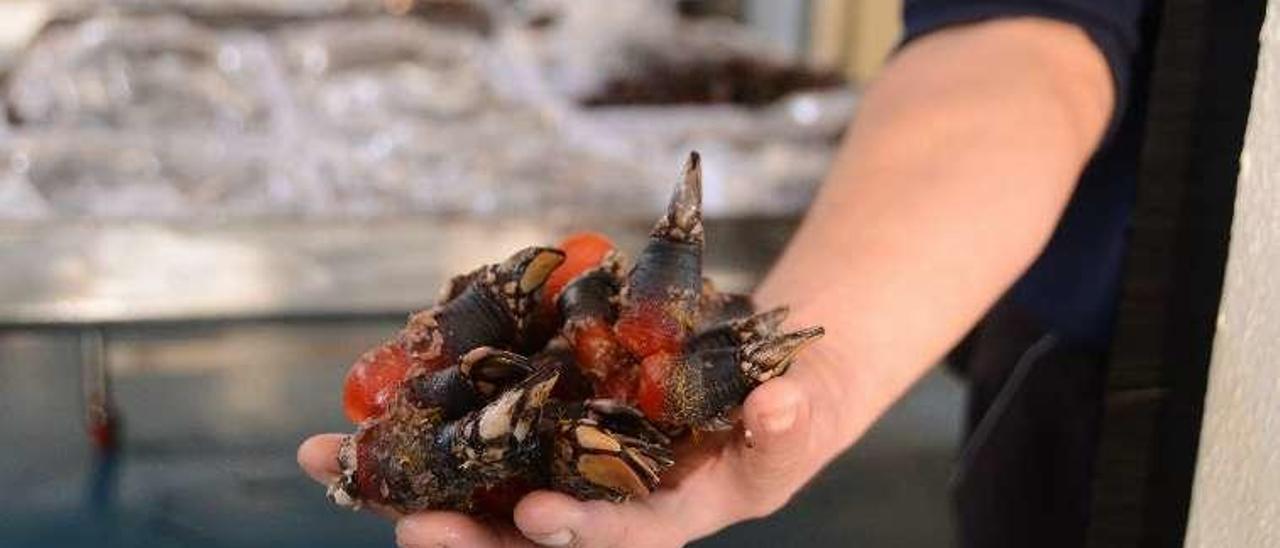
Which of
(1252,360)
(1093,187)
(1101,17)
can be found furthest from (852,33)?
(1252,360)

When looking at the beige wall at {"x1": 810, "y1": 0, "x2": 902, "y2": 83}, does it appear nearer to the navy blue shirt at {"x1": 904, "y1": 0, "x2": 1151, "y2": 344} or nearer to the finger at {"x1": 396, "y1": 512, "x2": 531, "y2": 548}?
the navy blue shirt at {"x1": 904, "y1": 0, "x2": 1151, "y2": 344}

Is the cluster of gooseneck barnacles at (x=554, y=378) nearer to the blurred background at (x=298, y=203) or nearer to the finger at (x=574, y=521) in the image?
the finger at (x=574, y=521)

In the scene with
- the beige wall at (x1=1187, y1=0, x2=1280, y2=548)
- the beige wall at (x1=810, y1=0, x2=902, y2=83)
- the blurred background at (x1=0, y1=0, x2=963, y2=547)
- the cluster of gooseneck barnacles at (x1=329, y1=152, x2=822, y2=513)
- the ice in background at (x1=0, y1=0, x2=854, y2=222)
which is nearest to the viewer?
the cluster of gooseneck barnacles at (x1=329, y1=152, x2=822, y2=513)

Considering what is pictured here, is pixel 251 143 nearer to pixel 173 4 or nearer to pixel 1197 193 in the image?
pixel 173 4

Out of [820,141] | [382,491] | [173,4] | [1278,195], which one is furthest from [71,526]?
[173,4]

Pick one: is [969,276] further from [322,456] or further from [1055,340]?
[322,456]

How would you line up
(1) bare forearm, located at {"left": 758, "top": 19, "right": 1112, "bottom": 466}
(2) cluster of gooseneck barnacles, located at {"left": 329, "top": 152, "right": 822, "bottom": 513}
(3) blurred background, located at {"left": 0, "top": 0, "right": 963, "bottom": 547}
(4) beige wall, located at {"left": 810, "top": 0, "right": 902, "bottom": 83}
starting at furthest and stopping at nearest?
1. (4) beige wall, located at {"left": 810, "top": 0, "right": 902, "bottom": 83}
2. (3) blurred background, located at {"left": 0, "top": 0, "right": 963, "bottom": 547}
3. (1) bare forearm, located at {"left": 758, "top": 19, "right": 1112, "bottom": 466}
4. (2) cluster of gooseneck barnacles, located at {"left": 329, "top": 152, "right": 822, "bottom": 513}

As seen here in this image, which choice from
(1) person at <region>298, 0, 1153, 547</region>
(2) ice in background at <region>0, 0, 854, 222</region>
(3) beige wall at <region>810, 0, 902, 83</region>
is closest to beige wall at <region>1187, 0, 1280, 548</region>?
(1) person at <region>298, 0, 1153, 547</region>
